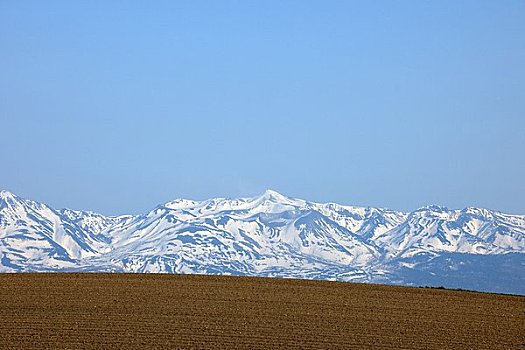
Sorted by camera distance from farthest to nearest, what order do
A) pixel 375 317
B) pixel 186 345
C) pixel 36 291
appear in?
pixel 36 291, pixel 375 317, pixel 186 345

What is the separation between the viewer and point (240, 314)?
2828 centimetres

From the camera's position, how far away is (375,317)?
28.7 meters

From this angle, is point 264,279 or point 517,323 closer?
point 517,323

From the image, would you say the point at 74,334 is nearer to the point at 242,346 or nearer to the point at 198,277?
the point at 242,346

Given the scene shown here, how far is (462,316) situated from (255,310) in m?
5.55

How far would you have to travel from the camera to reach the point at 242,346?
25.2m

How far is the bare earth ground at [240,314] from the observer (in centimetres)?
2573

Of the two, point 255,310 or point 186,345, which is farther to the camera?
point 255,310

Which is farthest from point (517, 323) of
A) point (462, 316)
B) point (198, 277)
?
point (198, 277)

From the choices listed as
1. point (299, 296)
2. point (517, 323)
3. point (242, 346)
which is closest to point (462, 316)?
point (517, 323)

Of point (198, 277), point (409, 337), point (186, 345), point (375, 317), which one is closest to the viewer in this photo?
point (186, 345)

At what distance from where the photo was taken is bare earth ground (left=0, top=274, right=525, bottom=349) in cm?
2573

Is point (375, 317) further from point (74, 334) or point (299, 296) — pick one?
point (74, 334)

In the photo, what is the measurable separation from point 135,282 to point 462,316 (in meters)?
9.72
